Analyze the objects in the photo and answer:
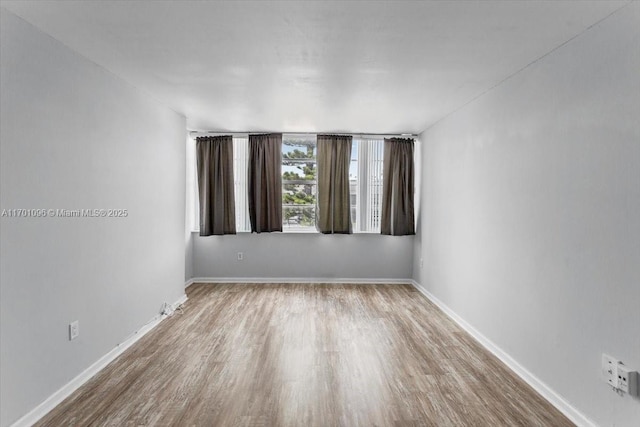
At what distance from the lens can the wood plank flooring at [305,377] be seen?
2.08m

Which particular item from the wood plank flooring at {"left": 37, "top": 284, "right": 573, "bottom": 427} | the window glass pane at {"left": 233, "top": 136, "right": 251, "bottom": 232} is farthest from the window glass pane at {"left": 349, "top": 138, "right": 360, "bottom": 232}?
the wood plank flooring at {"left": 37, "top": 284, "right": 573, "bottom": 427}

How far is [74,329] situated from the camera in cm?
239

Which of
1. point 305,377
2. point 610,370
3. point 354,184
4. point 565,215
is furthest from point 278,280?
point 610,370

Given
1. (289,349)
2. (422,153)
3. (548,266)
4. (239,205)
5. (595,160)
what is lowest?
(289,349)

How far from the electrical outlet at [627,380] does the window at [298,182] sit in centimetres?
414

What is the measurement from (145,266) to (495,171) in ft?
11.4

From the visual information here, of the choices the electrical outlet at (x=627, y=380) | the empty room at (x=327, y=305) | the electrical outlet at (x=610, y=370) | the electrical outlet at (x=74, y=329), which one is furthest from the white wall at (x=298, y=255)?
the electrical outlet at (x=627, y=380)

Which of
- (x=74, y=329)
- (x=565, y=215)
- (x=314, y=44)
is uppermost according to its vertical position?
(x=314, y=44)

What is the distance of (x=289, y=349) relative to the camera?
3.02 meters

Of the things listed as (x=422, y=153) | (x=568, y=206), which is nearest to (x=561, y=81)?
(x=568, y=206)

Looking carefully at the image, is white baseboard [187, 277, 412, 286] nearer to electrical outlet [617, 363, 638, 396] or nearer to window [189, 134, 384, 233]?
window [189, 134, 384, 233]

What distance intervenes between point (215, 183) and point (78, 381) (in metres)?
3.28

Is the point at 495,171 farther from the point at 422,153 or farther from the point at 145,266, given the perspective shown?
the point at 145,266

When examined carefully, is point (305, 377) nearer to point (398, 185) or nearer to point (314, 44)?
point (314, 44)
